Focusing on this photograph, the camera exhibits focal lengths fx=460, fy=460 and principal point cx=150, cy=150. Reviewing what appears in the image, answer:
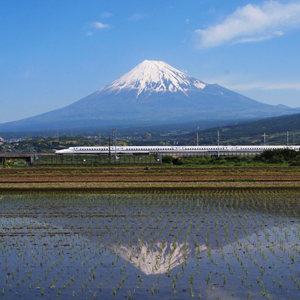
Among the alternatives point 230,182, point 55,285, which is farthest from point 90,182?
point 55,285

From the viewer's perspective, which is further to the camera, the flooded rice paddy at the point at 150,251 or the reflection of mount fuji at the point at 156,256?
the reflection of mount fuji at the point at 156,256

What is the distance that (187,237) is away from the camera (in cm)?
1530

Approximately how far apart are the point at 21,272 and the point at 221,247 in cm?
588

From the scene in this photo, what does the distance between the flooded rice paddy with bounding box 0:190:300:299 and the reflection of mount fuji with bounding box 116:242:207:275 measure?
0.09ft

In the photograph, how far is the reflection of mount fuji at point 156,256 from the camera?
39.3 ft

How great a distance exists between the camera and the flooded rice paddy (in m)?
10.5

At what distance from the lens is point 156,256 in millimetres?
A: 12914

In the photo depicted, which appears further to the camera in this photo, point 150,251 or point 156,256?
point 150,251

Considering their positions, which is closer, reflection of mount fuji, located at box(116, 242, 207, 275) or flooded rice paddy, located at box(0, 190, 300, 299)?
flooded rice paddy, located at box(0, 190, 300, 299)

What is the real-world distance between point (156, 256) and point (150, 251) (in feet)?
1.73

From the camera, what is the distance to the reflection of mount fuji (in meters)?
12.0

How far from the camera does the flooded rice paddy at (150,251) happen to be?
1053 centimetres

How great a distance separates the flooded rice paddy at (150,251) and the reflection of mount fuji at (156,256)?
0.03 m

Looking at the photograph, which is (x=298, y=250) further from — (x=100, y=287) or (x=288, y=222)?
(x=100, y=287)
